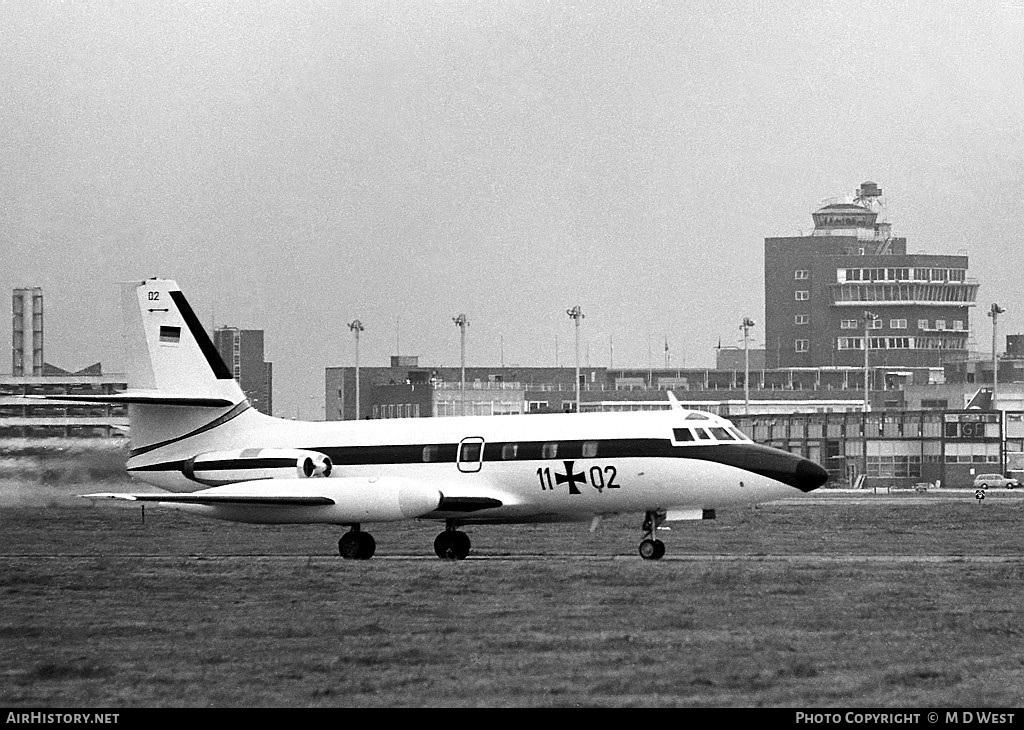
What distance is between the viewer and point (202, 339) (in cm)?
4491

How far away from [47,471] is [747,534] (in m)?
20.0

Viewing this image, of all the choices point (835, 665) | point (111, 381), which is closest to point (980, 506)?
point (111, 381)

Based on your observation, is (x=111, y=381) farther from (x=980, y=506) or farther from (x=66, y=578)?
(x=66, y=578)

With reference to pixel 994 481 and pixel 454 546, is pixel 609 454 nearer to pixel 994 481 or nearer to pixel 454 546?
pixel 454 546

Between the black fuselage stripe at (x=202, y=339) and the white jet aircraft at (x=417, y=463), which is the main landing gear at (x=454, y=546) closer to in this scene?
the white jet aircraft at (x=417, y=463)

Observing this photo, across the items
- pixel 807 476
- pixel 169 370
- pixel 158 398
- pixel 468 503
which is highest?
pixel 169 370

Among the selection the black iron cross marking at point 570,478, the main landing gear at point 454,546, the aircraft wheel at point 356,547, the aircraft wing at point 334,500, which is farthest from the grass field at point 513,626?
the black iron cross marking at point 570,478

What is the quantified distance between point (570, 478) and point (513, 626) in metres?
14.2

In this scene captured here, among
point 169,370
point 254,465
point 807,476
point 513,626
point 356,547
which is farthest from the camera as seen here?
point 169,370

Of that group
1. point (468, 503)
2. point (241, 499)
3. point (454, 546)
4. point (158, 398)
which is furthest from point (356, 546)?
point (158, 398)

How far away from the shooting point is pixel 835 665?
2150 cm

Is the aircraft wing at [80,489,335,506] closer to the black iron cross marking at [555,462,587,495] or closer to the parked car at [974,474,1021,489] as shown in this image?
the black iron cross marking at [555,462,587,495]

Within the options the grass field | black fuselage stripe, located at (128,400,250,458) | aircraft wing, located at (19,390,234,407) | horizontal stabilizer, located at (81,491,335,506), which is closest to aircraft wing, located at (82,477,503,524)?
horizontal stabilizer, located at (81,491,335,506)

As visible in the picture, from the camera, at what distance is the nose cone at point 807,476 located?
38000 mm
